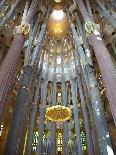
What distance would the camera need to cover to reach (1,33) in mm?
20250

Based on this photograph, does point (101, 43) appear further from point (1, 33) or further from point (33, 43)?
point (1, 33)

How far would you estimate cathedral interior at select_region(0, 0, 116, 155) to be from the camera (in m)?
13.6

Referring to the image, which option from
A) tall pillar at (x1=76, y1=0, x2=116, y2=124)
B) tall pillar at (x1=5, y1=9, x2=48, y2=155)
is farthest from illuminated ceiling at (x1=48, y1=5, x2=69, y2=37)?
tall pillar at (x1=5, y1=9, x2=48, y2=155)

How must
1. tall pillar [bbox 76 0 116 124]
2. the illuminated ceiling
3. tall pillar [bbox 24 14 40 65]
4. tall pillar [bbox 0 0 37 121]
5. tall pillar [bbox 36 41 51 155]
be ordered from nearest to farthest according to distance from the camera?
tall pillar [bbox 0 0 37 121] < tall pillar [bbox 76 0 116 124] < tall pillar [bbox 24 14 40 65] < tall pillar [bbox 36 41 51 155] < the illuminated ceiling

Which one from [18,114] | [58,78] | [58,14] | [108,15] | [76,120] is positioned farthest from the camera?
[58,14]

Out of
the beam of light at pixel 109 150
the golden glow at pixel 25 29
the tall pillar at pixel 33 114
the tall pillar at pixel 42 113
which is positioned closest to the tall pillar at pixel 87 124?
the tall pillar at pixel 42 113

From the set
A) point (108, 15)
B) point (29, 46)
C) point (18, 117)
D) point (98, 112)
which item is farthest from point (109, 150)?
point (29, 46)

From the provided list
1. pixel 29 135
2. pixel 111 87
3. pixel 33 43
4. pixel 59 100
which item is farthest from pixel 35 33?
pixel 111 87

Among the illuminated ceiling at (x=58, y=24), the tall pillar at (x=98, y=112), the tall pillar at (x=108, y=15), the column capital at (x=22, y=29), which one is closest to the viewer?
the tall pillar at (x=98, y=112)

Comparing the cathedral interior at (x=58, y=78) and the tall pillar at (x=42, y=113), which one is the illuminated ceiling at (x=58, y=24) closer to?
the cathedral interior at (x=58, y=78)

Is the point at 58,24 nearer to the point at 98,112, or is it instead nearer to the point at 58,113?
the point at 58,113

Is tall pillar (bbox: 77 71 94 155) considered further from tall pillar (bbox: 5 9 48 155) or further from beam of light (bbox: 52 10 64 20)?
beam of light (bbox: 52 10 64 20)

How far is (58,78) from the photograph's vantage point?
2434cm

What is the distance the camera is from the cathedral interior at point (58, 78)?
13609mm
